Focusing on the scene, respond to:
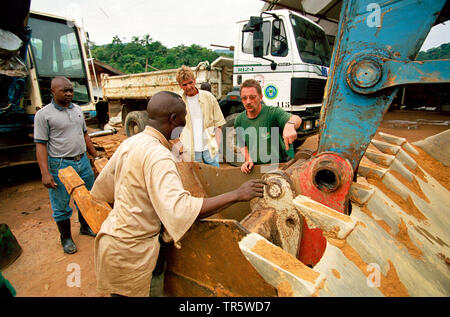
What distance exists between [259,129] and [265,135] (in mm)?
93

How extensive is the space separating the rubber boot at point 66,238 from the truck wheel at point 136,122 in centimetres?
386

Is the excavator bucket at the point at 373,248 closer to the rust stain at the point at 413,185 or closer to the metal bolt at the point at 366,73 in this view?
the rust stain at the point at 413,185

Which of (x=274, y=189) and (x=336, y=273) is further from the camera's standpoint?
(x=274, y=189)

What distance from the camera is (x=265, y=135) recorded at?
100 inches

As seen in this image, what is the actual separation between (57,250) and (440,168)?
4685mm

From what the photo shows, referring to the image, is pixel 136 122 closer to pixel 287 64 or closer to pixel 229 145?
pixel 229 145

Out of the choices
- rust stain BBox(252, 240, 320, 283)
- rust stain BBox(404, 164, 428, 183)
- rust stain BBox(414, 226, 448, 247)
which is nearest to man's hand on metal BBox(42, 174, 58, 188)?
rust stain BBox(252, 240, 320, 283)

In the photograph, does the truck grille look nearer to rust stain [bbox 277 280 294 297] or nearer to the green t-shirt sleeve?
the green t-shirt sleeve

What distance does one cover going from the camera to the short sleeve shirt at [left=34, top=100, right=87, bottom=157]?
2666 millimetres

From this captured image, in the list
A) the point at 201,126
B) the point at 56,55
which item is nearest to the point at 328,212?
the point at 201,126

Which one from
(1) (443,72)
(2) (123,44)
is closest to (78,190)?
(1) (443,72)

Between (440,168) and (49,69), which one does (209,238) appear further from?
(49,69)

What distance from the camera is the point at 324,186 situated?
147 centimetres

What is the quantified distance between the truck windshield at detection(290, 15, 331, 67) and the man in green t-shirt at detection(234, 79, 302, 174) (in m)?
2.74
